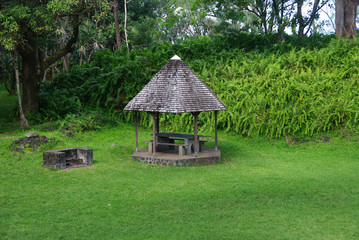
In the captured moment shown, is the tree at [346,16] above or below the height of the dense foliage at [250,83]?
above

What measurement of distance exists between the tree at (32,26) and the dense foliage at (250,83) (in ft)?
3.84

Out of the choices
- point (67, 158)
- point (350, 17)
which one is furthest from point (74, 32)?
point (350, 17)

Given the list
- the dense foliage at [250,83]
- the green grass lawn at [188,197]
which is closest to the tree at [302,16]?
the dense foliage at [250,83]

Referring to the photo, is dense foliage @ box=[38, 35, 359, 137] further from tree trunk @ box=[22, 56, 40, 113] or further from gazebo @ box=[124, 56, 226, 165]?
gazebo @ box=[124, 56, 226, 165]

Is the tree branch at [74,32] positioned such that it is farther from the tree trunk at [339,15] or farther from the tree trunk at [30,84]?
the tree trunk at [339,15]

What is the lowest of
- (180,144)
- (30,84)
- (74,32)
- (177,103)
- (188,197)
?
(188,197)

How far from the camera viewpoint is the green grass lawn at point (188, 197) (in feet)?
21.9

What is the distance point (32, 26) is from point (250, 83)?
348 inches

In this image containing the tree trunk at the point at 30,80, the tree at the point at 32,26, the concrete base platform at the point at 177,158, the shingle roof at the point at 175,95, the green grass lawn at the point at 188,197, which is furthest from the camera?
the tree trunk at the point at 30,80

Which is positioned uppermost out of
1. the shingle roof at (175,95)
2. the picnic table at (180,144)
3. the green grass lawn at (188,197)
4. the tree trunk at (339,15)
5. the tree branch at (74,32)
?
the tree trunk at (339,15)

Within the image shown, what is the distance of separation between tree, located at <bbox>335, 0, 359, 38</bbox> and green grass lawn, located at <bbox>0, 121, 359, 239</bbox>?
8.39m

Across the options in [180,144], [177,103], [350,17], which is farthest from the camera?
[350,17]

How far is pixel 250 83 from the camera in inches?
651

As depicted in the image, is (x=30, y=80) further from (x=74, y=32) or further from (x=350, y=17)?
(x=350, y=17)
